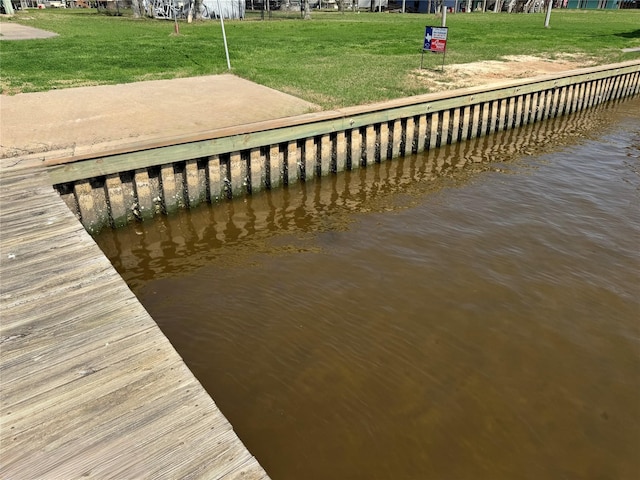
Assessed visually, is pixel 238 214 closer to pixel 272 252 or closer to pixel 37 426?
pixel 272 252

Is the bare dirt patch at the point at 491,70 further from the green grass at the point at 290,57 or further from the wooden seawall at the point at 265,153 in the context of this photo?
the wooden seawall at the point at 265,153

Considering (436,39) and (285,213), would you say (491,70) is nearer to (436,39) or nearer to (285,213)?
(436,39)

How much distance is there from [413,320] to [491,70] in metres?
13.4

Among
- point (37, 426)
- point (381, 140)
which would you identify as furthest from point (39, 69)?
point (37, 426)

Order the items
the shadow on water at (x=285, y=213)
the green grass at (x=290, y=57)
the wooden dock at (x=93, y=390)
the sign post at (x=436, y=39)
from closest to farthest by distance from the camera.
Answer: the wooden dock at (x=93, y=390) < the shadow on water at (x=285, y=213) < the green grass at (x=290, y=57) < the sign post at (x=436, y=39)

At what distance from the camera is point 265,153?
30.1 feet

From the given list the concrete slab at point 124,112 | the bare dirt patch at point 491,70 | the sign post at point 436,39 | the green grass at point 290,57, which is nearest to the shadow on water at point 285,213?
the concrete slab at point 124,112

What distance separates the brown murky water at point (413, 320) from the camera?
4395 millimetres

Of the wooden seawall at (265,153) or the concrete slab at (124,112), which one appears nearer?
the wooden seawall at (265,153)

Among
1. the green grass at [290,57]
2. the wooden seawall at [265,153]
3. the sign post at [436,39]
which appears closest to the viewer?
the wooden seawall at [265,153]

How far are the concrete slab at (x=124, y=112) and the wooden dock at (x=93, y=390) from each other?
3743 mm

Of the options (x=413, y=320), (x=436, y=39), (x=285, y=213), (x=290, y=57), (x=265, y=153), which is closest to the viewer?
(x=413, y=320)

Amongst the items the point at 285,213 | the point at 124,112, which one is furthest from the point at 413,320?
the point at 124,112

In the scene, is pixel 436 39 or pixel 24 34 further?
pixel 24 34
